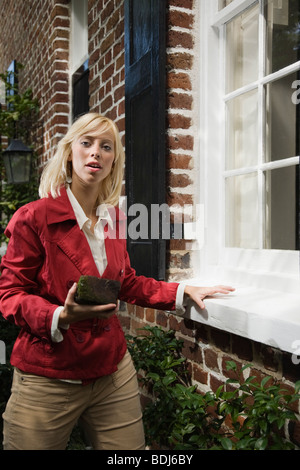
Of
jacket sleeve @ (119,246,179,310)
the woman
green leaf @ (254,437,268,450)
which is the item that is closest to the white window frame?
jacket sleeve @ (119,246,179,310)

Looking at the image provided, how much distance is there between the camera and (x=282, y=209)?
2156mm

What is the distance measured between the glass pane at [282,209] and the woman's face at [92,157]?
0.83 metres

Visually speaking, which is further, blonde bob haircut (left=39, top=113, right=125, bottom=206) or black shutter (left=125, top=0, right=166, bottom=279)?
black shutter (left=125, top=0, right=166, bottom=279)

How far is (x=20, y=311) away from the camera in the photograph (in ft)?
Result: 4.92

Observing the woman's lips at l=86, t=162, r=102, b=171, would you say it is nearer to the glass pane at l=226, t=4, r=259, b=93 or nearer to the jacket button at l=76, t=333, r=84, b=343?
the jacket button at l=76, t=333, r=84, b=343

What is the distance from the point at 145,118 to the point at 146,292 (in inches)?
43.6

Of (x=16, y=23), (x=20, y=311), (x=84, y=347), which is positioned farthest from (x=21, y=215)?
(x=16, y=23)

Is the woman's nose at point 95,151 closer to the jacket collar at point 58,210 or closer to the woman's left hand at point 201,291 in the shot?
the jacket collar at point 58,210

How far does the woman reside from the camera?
156cm

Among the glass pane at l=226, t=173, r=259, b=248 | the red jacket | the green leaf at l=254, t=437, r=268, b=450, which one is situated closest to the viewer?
the green leaf at l=254, t=437, r=268, b=450

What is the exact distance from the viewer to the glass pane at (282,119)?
2102 millimetres

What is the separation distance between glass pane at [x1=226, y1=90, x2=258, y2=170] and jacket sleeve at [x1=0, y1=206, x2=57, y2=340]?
47.7 inches

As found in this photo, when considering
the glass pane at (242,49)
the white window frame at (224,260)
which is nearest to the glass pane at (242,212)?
the white window frame at (224,260)

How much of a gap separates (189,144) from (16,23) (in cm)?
498
